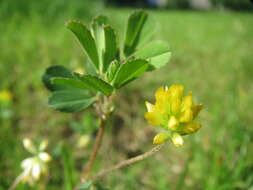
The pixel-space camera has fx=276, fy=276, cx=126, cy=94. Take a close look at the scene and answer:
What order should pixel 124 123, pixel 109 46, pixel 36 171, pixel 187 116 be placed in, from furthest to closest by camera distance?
1. pixel 124 123
2. pixel 36 171
3. pixel 109 46
4. pixel 187 116

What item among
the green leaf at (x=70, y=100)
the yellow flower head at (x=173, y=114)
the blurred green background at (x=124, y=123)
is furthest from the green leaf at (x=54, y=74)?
the yellow flower head at (x=173, y=114)

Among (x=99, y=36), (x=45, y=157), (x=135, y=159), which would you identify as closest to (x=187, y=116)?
(x=135, y=159)

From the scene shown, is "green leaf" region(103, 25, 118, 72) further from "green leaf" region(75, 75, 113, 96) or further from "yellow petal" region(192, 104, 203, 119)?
"yellow petal" region(192, 104, 203, 119)

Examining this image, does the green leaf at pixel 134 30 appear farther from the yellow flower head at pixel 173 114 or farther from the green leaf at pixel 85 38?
the yellow flower head at pixel 173 114

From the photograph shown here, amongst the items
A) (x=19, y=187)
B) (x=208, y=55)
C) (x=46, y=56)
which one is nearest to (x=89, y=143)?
(x=19, y=187)

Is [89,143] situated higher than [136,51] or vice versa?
[136,51]

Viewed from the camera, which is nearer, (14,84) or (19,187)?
(19,187)

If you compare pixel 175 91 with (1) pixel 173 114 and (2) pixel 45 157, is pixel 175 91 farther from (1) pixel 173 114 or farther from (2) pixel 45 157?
(2) pixel 45 157

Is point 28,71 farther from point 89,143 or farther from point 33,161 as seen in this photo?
point 33,161
